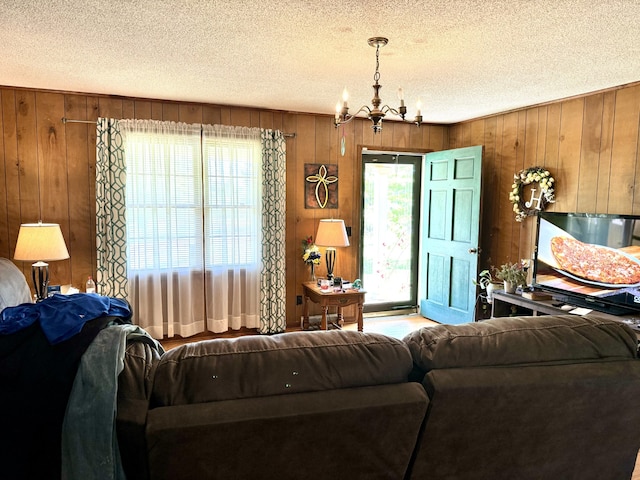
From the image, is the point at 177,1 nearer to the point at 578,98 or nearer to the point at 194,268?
the point at 194,268

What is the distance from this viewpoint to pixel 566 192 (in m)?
4.02

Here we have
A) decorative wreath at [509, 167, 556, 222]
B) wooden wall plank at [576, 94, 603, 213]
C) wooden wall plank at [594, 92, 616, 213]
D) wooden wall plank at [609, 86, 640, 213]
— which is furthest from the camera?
decorative wreath at [509, 167, 556, 222]

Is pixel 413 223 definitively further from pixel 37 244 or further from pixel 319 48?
pixel 37 244

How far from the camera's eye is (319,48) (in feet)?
9.04

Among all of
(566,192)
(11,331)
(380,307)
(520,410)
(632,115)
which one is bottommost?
(380,307)

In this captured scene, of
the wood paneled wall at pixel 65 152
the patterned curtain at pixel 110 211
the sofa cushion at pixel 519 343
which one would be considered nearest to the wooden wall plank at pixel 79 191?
the wood paneled wall at pixel 65 152

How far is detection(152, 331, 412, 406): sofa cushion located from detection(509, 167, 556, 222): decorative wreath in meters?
3.37

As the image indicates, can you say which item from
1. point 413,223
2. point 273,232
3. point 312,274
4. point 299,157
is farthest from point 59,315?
point 413,223

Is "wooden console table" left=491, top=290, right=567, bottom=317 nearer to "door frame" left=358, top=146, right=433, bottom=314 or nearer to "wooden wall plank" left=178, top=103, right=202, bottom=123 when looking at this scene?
"door frame" left=358, top=146, right=433, bottom=314

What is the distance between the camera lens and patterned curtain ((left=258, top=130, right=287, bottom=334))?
14.9 feet

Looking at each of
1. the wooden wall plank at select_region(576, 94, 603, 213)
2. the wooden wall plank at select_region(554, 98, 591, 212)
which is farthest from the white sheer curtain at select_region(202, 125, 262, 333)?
the wooden wall plank at select_region(576, 94, 603, 213)

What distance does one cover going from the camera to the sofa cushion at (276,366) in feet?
3.97

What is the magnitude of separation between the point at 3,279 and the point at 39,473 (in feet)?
7.63

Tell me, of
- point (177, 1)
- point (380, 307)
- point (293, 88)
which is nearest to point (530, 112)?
point (293, 88)
